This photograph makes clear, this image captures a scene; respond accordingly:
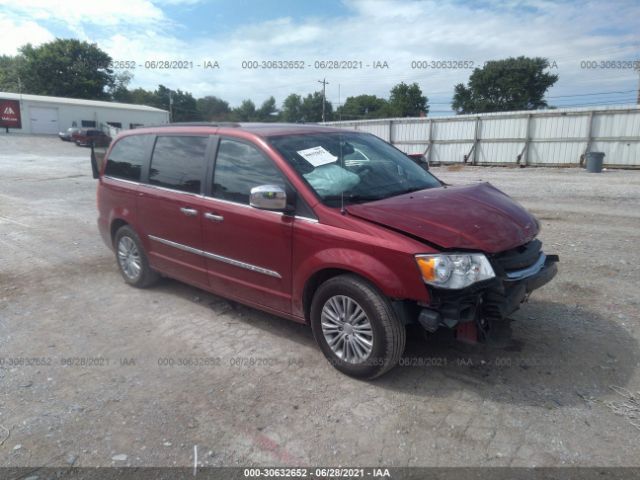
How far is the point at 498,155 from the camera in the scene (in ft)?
77.5

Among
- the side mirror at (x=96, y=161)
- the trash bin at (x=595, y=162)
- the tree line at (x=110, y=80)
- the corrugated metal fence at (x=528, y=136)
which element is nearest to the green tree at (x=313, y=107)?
the tree line at (x=110, y=80)

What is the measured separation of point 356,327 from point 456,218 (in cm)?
104

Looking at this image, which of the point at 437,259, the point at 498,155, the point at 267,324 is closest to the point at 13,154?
the point at 498,155

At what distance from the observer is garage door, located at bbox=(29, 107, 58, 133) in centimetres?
4262

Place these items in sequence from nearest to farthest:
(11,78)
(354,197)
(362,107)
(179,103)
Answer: (354,197) → (179,103) → (11,78) → (362,107)

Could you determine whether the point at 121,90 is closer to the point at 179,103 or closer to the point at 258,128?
the point at 179,103

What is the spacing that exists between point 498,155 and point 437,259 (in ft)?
74.5

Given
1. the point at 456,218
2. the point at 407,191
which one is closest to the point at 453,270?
the point at 456,218

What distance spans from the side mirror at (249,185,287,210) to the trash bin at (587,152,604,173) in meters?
18.8

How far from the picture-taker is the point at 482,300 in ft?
10.3

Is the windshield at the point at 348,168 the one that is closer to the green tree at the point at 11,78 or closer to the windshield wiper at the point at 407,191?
the windshield wiper at the point at 407,191

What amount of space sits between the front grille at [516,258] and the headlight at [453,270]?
0.68 ft

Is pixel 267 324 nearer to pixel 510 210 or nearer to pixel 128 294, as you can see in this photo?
pixel 128 294

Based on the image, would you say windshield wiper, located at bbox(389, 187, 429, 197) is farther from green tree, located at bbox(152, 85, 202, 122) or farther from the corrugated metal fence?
green tree, located at bbox(152, 85, 202, 122)
